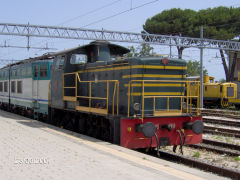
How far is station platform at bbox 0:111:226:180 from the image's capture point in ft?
15.3

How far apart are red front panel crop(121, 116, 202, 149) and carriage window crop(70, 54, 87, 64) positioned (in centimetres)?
320

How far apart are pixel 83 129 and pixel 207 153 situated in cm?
373

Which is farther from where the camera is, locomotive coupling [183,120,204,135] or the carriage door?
the carriage door

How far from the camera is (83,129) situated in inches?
367

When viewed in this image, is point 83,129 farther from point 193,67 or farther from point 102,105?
point 193,67

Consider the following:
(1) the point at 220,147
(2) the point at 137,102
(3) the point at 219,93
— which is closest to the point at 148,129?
(2) the point at 137,102

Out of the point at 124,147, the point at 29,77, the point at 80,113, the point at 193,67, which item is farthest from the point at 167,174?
the point at 193,67

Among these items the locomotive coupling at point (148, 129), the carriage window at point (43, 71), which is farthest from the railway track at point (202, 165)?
the carriage window at point (43, 71)

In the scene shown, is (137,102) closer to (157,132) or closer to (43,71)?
(157,132)

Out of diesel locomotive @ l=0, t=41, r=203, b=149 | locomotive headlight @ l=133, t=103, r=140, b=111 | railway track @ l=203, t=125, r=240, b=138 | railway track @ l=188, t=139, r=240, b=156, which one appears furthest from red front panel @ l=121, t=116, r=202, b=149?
railway track @ l=203, t=125, r=240, b=138

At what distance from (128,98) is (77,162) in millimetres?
2502

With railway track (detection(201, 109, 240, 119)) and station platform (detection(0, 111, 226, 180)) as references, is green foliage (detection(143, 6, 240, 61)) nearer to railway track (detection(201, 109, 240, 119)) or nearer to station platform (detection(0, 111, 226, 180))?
railway track (detection(201, 109, 240, 119))

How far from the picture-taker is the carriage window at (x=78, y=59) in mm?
9406

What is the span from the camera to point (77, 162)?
5.33 m
